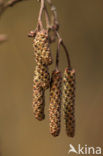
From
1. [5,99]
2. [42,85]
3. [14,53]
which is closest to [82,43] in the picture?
[14,53]

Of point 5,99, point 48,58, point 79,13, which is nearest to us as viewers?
point 48,58

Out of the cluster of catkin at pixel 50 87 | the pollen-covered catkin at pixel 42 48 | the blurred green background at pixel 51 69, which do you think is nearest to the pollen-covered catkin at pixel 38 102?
the cluster of catkin at pixel 50 87

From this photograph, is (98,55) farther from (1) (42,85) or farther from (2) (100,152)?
(1) (42,85)

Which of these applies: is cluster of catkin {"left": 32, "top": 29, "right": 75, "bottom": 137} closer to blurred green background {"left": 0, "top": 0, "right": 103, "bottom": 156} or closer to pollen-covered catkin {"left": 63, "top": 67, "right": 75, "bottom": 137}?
pollen-covered catkin {"left": 63, "top": 67, "right": 75, "bottom": 137}

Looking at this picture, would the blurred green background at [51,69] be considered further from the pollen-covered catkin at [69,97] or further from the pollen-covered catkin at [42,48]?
the pollen-covered catkin at [42,48]

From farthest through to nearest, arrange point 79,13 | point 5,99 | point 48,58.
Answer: point 5,99
point 79,13
point 48,58
